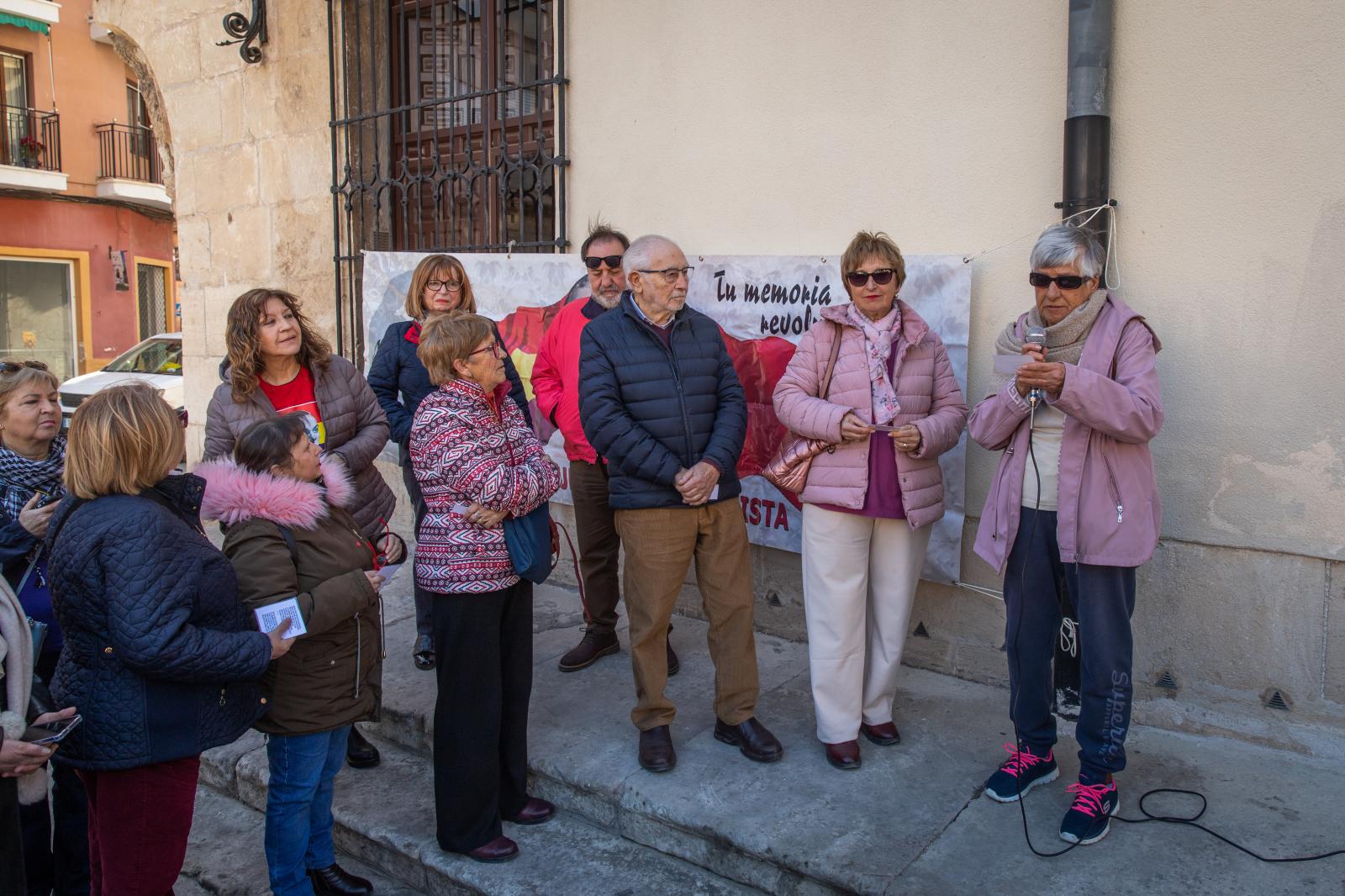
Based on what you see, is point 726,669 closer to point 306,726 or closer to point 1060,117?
point 306,726

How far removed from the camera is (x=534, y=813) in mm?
3281

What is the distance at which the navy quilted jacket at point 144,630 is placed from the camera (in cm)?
227

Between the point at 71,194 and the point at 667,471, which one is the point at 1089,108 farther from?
the point at 71,194

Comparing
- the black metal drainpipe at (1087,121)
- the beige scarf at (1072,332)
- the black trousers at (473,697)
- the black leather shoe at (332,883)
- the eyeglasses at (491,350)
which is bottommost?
the black leather shoe at (332,883)

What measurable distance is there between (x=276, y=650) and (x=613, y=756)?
4.42ft

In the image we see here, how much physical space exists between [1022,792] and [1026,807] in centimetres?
6

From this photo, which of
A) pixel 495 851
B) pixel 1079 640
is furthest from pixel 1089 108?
pixel 495 851

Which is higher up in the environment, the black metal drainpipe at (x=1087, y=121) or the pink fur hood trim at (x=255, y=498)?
the black metal drainpipe at (x=1087, y=121)

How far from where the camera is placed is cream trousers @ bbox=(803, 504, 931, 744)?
11.1 feet

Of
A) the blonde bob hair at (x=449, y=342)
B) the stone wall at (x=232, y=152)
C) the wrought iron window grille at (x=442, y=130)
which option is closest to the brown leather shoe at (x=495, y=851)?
the blonde bob hair at (x=449, y=342)

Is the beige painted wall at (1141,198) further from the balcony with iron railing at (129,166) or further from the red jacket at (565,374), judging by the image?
the balcony with iron railing at (129,166)

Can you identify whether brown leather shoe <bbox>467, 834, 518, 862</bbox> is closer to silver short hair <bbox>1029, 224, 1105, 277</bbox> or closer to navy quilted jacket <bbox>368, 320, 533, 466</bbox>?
navy quilted jacket <bbox>368, 320, 533, 466</bbox>

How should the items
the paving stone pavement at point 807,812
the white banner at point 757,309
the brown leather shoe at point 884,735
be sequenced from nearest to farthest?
the paving stone pavement at point 807,812 → the brown leather shoe at point 884,735 → the white banner at point 757,309

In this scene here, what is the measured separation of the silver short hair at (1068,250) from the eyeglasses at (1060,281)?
2cm
